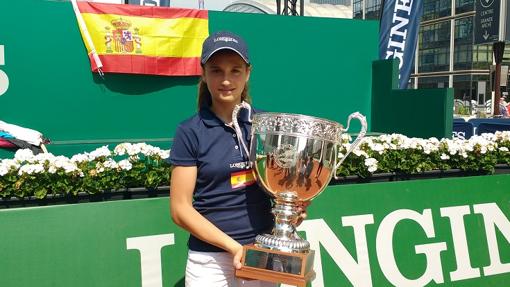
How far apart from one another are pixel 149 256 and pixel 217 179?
1.00 metres

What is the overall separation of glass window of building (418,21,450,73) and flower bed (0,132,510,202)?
5198cm

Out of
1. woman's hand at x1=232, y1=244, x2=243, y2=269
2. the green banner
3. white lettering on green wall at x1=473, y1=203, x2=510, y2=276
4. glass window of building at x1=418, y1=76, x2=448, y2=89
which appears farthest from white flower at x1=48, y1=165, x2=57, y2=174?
glass window of building at x1=418, y1=76, x2=448, y2=89

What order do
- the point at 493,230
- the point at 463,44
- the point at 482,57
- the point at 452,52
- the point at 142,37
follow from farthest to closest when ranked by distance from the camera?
1. the point at 452,52
2. the point at 463,44
3. the point at 482,57
4. the point at 142,37
5. the point at 493,230

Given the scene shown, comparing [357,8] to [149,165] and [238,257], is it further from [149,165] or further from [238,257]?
[238,257]

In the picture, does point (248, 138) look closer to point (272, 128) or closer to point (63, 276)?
point (272, 128)

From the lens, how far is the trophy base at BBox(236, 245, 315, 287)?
61.9 inches

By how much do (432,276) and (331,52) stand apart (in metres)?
4.38

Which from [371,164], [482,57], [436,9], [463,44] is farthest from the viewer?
[436,9]

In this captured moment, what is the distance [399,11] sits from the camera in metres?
7.14

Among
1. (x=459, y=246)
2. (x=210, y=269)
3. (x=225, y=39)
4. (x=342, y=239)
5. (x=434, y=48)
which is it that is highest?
(x=434, y=48)

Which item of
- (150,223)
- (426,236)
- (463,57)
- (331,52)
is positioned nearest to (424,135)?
(331,52)

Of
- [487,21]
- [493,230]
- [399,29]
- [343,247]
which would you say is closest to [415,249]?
[343,247]

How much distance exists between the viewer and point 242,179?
173cm

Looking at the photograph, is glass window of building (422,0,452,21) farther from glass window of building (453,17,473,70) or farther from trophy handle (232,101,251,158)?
trophy handle (232,101,251,158)
